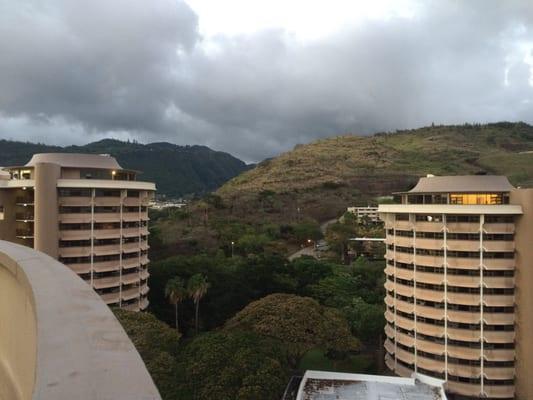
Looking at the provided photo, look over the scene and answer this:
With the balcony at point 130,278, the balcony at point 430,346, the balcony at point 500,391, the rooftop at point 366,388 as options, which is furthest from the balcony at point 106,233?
the balcony at point 500,391

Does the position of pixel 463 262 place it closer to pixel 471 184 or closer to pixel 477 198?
pixel 477 198

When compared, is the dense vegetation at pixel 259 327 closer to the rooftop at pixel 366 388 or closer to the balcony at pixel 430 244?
the rooftop at pixel 366 388

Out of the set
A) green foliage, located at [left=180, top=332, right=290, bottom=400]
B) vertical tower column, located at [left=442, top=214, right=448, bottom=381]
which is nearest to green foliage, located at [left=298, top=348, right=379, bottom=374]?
vertical tower column, located at [left=442, top=214, right=448, bottom=381]

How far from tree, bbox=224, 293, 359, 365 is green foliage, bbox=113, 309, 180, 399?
22.3ft

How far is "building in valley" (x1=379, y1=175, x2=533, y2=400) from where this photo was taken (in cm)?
3319

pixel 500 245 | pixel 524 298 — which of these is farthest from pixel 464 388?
pixel 500 245

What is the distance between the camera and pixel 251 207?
124 meters

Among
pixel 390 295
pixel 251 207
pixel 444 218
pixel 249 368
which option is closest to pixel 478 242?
pixel 444 218

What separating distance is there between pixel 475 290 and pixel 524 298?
11.4 feet

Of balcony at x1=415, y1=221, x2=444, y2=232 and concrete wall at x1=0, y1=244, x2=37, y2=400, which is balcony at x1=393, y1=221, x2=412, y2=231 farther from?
concrete wall at x1=0, y1=244, x2=37, y2=400

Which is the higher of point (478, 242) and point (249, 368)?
point (478, 242)

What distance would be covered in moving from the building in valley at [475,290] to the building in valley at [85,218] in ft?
92.5

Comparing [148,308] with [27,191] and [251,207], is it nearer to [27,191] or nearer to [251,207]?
[27,191]

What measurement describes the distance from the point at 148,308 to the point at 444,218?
3488 cm
